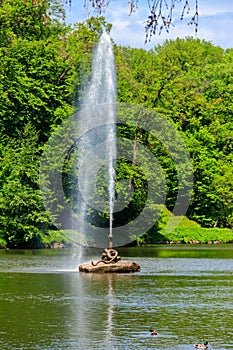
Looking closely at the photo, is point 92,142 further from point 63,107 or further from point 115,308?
point 115,308

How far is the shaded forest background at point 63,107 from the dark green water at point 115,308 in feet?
45.8

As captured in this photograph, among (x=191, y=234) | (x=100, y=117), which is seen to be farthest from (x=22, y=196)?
(x=191, y=234)

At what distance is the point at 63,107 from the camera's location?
5141 cm

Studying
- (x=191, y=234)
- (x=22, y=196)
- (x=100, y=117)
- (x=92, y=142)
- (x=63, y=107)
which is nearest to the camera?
(x=22, y=196)

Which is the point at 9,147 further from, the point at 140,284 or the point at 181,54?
the point at 181,54

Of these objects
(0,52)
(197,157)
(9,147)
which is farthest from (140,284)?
(197,157)

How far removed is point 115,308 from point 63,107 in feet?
111

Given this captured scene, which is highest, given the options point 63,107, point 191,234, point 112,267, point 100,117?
point 63,107

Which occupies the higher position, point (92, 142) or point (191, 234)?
point (92, 142)

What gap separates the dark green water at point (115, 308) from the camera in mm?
14320

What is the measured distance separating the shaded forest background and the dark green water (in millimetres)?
13972

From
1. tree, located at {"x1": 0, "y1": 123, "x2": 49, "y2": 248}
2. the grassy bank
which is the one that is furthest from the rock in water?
the grassy bank

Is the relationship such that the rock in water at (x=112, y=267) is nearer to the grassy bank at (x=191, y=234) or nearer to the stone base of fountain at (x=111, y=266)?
the stone base of fountain at (x=111, y=266)

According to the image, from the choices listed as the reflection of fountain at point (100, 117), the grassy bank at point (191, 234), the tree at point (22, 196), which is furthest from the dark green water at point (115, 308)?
the grassy bank at point (191, 234)
